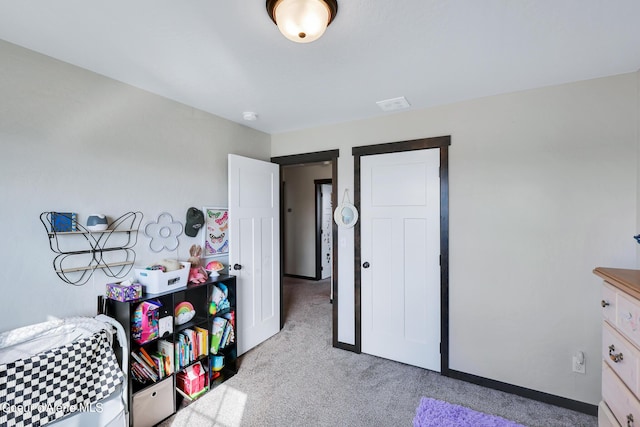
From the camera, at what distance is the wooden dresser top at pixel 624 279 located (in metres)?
1.29

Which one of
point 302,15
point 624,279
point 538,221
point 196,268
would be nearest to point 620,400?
point 624,279

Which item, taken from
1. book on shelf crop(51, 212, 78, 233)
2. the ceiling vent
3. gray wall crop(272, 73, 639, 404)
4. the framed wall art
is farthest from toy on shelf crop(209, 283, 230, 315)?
the ceiling vent

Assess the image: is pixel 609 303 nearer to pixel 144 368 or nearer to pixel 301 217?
pixel 144 368

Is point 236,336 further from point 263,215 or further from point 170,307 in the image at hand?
point 263,215

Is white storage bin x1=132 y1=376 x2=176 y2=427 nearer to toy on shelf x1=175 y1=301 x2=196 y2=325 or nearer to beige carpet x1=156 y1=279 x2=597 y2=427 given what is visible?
beige carpet x1=156 y1=279 x2=597 y2=427

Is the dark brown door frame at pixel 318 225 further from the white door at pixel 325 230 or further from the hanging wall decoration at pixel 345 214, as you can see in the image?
the hanging wall decoration at pixel 345 214

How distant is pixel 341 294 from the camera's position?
3.06 m

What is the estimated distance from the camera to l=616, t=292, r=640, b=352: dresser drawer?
128cm

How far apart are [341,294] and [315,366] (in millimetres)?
→ 723

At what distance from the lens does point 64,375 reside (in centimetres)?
147

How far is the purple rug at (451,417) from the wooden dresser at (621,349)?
600mm

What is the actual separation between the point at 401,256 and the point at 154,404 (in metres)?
2.22

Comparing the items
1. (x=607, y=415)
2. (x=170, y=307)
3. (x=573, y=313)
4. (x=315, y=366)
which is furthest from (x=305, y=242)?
(x=607, y=415)

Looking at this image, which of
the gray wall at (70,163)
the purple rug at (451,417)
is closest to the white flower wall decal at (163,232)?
the gray wall at (70,163)
